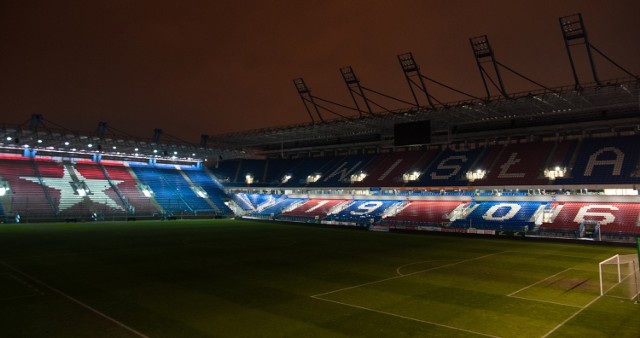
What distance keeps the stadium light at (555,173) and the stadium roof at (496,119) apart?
6.32m

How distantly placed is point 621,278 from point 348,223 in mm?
32799

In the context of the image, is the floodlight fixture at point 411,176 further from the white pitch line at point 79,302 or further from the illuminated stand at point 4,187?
the illuminated stand at point 4,187

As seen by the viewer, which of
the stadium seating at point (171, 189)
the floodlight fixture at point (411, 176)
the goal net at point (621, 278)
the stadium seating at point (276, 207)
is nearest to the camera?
the goal net at point (621, 278)

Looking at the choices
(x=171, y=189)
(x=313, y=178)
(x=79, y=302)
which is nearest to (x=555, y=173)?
(x=313, y=178)

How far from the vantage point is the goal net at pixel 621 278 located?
14.2 meters

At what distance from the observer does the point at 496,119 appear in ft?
160

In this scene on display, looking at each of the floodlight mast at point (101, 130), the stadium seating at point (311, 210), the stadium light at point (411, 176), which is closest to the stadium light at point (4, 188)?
the floodlight mast at point (101, 130)

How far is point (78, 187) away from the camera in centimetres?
5491

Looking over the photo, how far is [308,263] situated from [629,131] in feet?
137

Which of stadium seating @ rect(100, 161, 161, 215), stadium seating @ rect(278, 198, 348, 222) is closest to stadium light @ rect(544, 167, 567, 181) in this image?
stadium seating @ rect(278, 198, 348, 222)

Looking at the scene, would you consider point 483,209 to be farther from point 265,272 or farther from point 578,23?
point 265,272

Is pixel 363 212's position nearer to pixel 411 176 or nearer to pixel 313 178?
pixel 411 176

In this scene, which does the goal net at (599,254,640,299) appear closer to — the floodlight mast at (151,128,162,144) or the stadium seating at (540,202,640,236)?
the stadium seating at (540,202,640,236)

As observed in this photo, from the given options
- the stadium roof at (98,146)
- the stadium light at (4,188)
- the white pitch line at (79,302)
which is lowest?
the white pitch line at (79,302)
